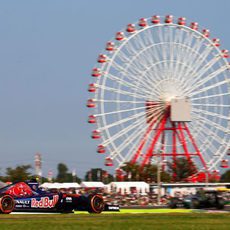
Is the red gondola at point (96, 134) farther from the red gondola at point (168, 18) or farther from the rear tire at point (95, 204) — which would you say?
the rear tire at point (95, 204)

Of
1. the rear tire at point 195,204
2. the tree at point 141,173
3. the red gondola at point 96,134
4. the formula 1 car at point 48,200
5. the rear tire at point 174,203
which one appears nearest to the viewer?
the formula 1 car at point 48,200

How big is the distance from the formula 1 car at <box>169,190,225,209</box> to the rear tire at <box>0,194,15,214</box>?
53.5ft

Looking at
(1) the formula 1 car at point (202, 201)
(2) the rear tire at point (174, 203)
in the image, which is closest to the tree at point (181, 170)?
(1) the formula 1 car at point (202, 201)

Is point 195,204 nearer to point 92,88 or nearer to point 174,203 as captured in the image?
point 174,203

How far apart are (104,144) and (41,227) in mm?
61181

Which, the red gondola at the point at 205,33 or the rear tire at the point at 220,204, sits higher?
the red gondola at the point at 205,33

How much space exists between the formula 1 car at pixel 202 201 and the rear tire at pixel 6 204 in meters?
16.3

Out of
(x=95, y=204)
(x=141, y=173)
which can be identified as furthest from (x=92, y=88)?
(x=95, y=204)

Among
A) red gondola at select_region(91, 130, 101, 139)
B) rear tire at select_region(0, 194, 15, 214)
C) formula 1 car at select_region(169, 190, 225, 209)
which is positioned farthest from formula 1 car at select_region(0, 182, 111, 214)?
red gondola at select_region(91, 130, 101, 139)

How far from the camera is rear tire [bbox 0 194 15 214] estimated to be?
1287 inches

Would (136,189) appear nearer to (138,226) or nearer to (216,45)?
(216,45)

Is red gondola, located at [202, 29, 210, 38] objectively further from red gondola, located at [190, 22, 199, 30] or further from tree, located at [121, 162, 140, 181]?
tree, located at [121, 162, 140, 181]

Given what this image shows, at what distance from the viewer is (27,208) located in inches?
1334

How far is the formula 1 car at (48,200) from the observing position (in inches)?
1339
